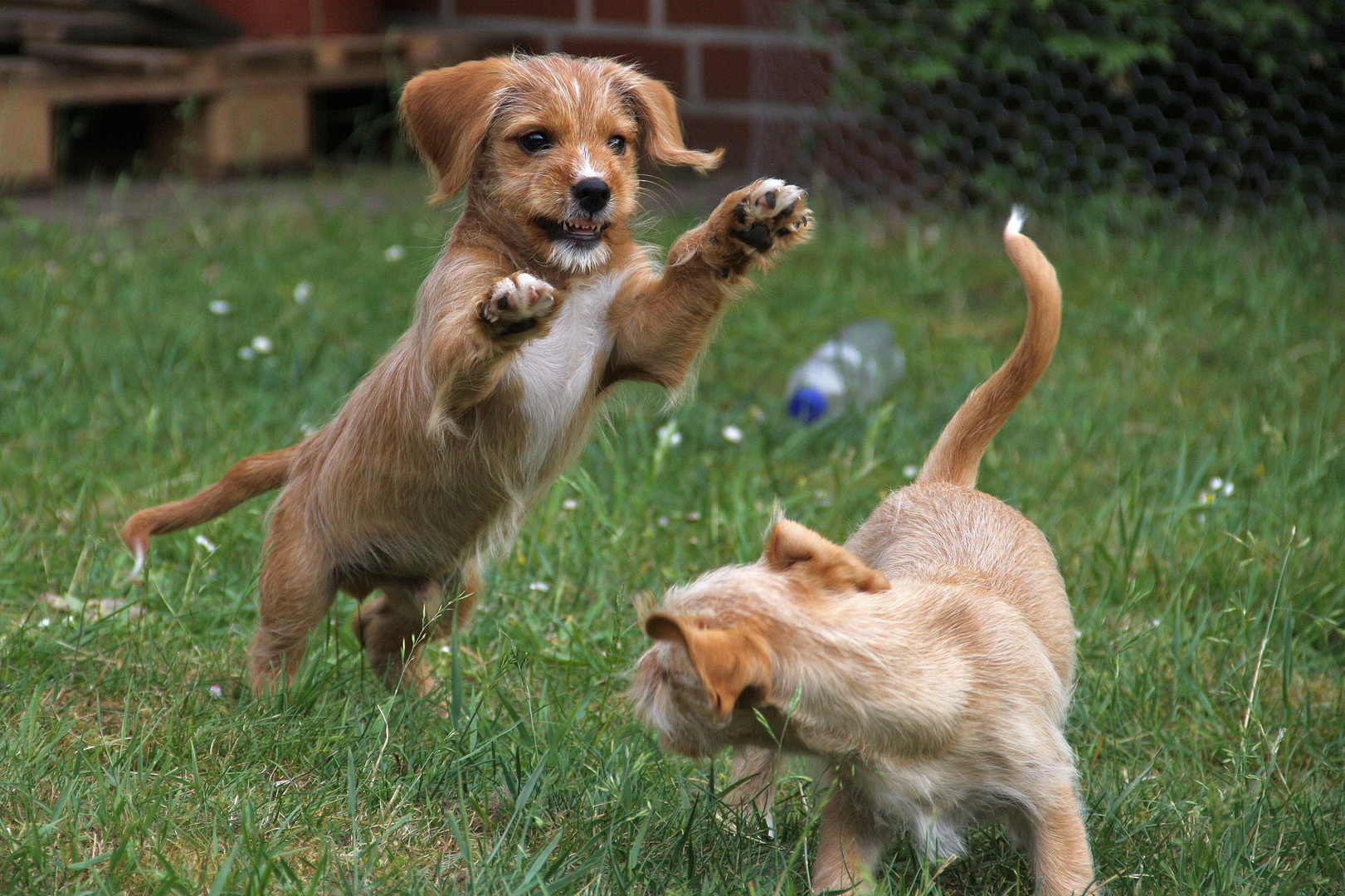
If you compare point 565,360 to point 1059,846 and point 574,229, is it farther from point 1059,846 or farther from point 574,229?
point 1059,846


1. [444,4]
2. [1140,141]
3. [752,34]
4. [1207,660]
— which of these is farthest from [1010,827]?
[444,4]

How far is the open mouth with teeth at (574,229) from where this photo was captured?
2.32 meters

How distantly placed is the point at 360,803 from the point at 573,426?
→ 74cm

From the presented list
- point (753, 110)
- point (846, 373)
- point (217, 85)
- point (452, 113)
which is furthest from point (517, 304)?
point (753, 110)

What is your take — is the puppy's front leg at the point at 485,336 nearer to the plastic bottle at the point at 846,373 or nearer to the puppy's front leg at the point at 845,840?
the puppy's front leg at the point at 845,840

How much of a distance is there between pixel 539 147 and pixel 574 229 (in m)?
0.16

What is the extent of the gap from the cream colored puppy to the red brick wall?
5228 mm

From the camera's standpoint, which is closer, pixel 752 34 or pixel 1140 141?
pixel 1140 141

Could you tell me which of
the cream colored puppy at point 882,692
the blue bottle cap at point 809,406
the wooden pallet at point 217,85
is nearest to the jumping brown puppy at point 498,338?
the cream colored puppy at point 882,692

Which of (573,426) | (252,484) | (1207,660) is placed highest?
A: (573,426)

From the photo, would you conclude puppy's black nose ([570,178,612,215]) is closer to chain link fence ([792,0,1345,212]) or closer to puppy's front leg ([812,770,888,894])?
puppy's front leg ([812,770,888,894])

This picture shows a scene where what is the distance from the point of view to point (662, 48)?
7.70 m

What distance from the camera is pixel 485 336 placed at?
2.13m

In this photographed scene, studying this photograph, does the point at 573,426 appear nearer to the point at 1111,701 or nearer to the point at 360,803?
the point at 360,803
